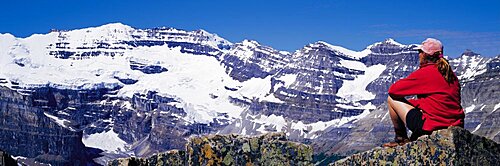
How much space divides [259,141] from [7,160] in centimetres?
737

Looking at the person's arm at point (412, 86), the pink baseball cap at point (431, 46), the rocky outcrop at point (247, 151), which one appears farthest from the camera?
the pink baseball cap at point (431, 46)

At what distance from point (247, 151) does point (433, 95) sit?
10.3ft

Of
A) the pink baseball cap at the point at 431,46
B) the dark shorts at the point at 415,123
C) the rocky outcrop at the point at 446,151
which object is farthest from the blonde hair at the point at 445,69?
the rocky outcrop at the point at 446,151

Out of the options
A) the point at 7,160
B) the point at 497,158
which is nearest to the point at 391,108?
the point at 497,158

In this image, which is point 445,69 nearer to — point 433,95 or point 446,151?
point 433,95

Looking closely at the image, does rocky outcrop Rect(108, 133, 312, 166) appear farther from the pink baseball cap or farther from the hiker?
the pink baseball cap

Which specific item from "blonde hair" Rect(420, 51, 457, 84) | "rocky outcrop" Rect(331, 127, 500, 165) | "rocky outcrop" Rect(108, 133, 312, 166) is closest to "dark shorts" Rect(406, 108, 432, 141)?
"blonde hair" Rect(420, 51, 457, 84)

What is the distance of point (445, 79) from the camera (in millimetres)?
12758

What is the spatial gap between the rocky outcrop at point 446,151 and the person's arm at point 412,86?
82.5 inches

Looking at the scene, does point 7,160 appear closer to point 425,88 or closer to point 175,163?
point 175,163

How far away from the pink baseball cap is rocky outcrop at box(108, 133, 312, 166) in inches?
127

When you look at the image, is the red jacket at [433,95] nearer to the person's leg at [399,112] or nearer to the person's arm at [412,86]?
the person's arm at [412,86]

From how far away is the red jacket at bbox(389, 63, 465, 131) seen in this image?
12258 millimetres

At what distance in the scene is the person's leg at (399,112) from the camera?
41.7ft
